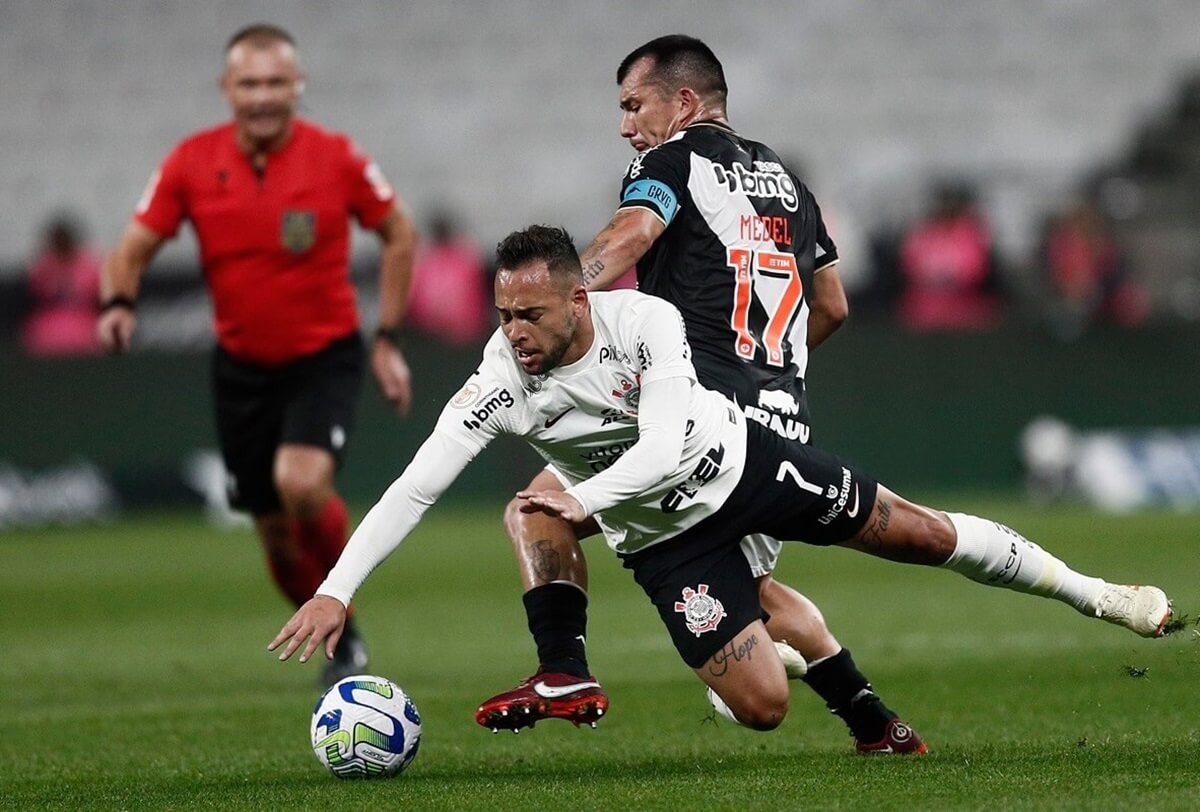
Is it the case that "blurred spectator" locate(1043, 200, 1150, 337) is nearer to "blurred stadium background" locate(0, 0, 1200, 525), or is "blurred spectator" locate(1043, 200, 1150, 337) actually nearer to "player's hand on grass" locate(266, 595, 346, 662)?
"blurred stadium background" locate(0, 0, 1200, 525)

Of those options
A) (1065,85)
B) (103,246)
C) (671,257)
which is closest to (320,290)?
(671,257)

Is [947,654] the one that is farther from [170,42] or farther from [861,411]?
[170,42]

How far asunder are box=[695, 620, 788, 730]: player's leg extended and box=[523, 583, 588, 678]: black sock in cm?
37

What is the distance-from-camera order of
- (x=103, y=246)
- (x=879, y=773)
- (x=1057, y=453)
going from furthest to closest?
(x=103, y=246)
(x=1057, y=453)
(x=879, y=773)

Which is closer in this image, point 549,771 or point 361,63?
point 549,771

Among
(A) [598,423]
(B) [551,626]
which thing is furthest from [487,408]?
(B) [551,626]

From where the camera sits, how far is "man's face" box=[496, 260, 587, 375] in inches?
219

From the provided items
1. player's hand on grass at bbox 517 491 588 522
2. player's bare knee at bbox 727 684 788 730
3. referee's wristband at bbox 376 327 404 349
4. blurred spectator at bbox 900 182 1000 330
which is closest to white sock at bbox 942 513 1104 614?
player's bare knee at bbox 727 684 788 730

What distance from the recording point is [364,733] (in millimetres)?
5867

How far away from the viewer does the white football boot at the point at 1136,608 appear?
5906 millimetres

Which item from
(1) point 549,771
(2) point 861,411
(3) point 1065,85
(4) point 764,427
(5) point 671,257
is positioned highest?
(3) point 1065,85

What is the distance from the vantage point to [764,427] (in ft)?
20.0

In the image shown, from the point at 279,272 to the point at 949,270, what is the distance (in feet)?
34.7

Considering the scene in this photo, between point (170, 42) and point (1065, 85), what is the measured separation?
9704 millimetres
